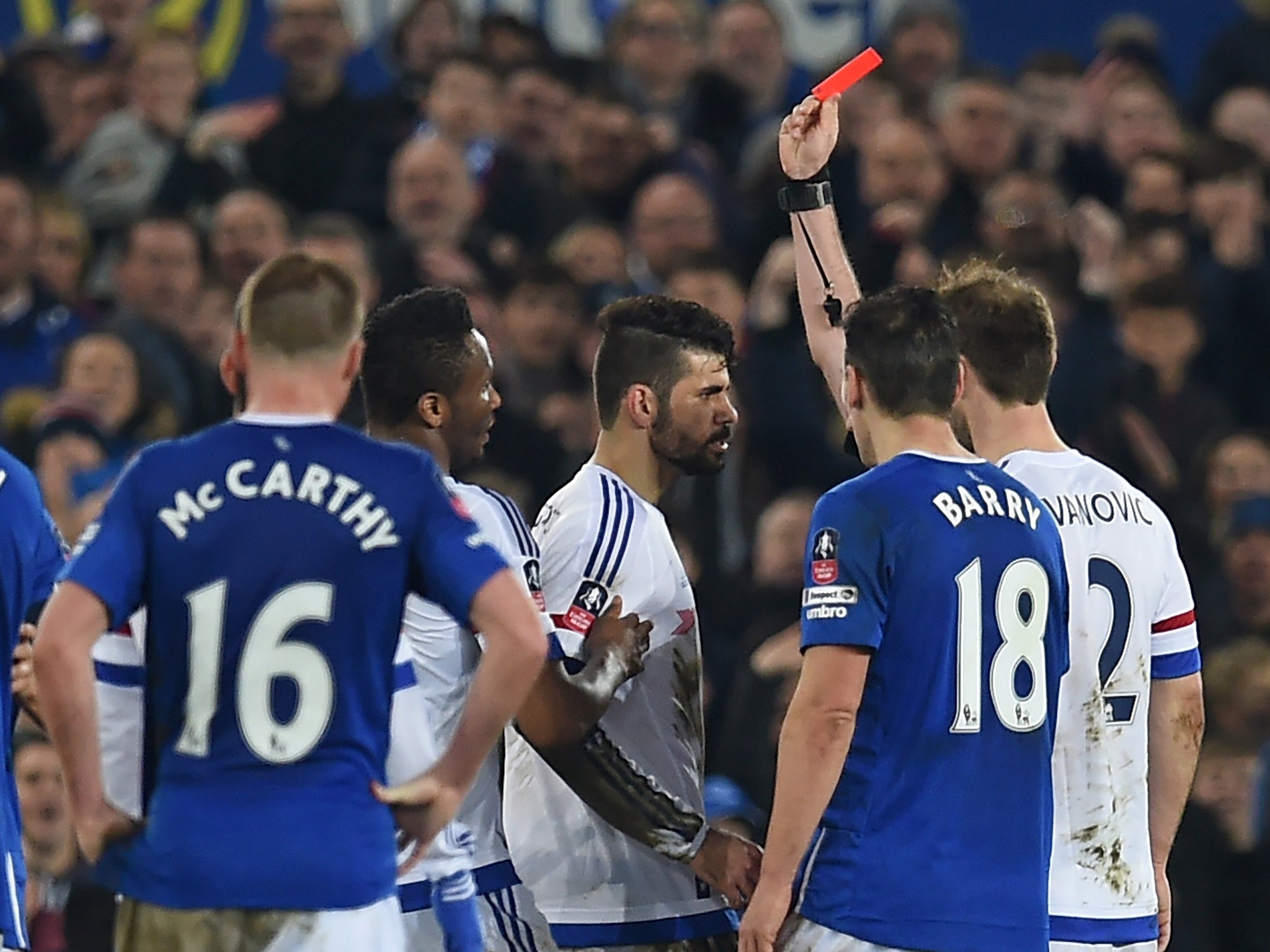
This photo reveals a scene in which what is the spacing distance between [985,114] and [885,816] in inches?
273

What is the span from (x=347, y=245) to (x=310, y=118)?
1509mm

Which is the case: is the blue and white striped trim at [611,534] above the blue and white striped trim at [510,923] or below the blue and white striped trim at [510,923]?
above

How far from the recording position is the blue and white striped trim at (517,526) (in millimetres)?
5359

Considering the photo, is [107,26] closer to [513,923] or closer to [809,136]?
[809,136]

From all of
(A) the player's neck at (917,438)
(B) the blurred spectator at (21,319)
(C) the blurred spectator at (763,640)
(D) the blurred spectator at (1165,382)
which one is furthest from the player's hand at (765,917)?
(B) the blurred spectator at (21,319)

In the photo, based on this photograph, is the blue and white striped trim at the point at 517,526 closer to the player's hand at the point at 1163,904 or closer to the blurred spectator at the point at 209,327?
the player's hand at the point at 1163,904

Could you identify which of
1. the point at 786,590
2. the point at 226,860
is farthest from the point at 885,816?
the point at 786,590

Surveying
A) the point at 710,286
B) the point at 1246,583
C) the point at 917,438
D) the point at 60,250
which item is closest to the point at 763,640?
the point at 710,286

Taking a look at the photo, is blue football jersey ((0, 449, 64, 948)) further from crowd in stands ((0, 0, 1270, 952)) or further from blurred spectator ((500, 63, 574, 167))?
blurred spectator ((500, 63, 574, 167))

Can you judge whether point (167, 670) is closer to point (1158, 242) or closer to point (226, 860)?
point (226, 860)

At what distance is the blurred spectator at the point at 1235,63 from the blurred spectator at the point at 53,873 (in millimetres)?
7020

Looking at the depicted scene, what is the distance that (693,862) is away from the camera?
17.5 feet

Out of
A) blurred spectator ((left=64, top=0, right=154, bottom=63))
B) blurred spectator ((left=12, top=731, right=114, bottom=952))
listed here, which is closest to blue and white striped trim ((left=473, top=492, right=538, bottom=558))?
blurred spectator ((left=12, top=731, right=114, bottom=952))

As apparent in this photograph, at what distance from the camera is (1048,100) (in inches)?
473
